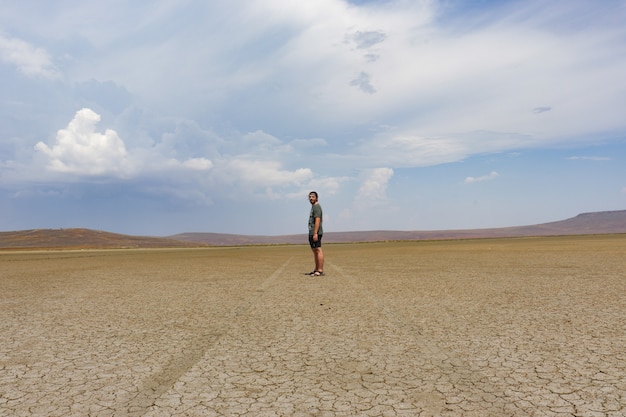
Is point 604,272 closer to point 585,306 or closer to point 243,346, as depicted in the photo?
point 585,306

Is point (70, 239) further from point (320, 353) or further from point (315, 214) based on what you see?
point (320, 353)

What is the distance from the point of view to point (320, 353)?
4730mm

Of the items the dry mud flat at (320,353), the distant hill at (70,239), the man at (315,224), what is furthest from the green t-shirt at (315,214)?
the distant hill at (70,239)

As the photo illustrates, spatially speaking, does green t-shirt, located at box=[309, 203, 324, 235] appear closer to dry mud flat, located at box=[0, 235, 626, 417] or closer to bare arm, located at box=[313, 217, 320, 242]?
bare arm, located at box=[313, 217, 320, 242]

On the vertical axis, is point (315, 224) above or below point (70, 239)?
below

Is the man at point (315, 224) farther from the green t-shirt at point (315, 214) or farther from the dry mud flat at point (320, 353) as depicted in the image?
the dry mud flat at point (320, 353)

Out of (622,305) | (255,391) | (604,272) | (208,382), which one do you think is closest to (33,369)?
(208,382)

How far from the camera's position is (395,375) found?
3.97 m

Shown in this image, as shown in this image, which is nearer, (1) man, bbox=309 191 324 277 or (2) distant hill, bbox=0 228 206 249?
(1) man, bbox=309 191 324 277

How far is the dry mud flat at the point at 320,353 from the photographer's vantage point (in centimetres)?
340

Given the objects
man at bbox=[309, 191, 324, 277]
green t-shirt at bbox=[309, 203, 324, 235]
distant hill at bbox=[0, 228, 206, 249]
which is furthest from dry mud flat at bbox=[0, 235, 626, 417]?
distant hill at bbox=[0, 228, 206, 249]

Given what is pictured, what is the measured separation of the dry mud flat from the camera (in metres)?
3.40

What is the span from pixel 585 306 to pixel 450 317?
229cm

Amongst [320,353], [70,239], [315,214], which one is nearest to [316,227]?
[315,214]
